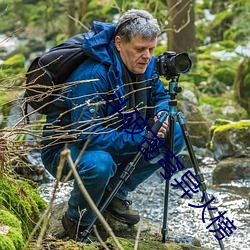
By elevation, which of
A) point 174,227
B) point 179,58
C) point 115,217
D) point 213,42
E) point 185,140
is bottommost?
point 213,42

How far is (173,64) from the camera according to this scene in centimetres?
339

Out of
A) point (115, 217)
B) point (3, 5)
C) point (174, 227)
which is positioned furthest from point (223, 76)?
point (115, 217)

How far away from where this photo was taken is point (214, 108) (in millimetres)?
9523

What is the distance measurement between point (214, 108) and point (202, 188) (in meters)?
6.09

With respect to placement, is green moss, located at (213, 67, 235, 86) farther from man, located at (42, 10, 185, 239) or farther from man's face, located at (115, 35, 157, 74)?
man's face, located at (115, 35, 157, 74)

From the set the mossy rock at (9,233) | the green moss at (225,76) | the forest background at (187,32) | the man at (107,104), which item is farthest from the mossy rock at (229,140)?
the mossy rock at (9,233)

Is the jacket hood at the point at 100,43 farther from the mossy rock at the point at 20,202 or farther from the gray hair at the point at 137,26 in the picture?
the mossy rock at the point at 20,202

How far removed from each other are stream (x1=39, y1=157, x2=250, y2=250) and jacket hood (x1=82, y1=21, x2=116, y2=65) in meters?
1.32

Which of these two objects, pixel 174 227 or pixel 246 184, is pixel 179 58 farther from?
pixel 246 184

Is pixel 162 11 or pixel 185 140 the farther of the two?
pixel 162 11

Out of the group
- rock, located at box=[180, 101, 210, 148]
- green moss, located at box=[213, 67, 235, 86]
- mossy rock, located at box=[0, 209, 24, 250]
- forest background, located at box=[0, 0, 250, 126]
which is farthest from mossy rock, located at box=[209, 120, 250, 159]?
mossy rock, located at box=[0, 209, 24, 250]

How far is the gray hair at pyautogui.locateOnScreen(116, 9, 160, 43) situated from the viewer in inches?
135

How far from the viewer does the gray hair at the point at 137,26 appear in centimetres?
342

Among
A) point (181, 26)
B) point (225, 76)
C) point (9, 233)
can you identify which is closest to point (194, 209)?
point (9, 233)
